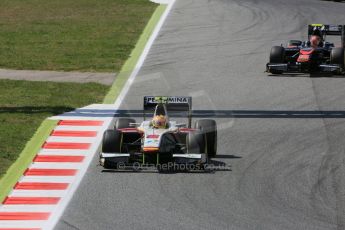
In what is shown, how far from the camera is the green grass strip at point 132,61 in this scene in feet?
96.8

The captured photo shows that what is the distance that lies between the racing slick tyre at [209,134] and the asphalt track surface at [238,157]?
0.27m

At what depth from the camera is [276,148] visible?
894 inches

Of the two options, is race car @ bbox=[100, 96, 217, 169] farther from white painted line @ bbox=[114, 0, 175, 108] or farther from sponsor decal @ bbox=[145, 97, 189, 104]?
white painted line @ bbox=[114, 0, 175, 108]

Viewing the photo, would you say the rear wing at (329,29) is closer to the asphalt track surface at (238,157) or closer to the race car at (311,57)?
the race car at (311,57)

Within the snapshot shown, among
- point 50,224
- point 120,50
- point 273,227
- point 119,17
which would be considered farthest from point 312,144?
point 119,17

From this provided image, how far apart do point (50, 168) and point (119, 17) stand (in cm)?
2470

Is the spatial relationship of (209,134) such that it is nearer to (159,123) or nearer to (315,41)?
(159,123)

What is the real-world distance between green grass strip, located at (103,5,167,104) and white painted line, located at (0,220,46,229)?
11.3 metres

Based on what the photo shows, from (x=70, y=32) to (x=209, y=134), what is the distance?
21.3 metres

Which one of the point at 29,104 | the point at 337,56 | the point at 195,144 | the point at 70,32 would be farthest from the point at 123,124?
the point at 70,32

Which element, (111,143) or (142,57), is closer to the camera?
(111,143)

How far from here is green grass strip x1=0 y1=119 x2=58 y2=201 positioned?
64.8 ft

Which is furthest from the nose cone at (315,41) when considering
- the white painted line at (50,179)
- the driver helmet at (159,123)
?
the white painted line at (50,179)

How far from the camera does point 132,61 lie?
1375 inches
